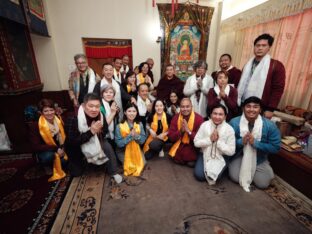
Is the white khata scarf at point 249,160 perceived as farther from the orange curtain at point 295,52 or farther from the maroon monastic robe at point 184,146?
the orange curtain at point 295,52

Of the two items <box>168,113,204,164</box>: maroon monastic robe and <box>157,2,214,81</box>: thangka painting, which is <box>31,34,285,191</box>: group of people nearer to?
<box>168,113,204,164</box>: maroon monastic robe

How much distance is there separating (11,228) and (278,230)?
8.65 feet

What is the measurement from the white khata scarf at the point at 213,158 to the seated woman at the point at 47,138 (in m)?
2.06

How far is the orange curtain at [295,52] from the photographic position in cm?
268

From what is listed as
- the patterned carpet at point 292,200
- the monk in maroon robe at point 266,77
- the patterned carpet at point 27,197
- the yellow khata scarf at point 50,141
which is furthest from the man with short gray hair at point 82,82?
the patterned carpet at point 292,200

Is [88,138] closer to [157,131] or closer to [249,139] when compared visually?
[157,131]

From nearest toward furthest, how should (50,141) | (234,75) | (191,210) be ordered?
(191,210) → (50,141) → (234,75)

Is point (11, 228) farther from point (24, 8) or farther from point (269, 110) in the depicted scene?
point (24, 8)

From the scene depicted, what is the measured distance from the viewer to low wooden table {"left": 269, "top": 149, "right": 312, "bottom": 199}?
1.87 meters

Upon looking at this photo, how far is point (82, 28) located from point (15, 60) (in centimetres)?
209

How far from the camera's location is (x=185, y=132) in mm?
2436

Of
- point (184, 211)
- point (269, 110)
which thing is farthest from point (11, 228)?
point (269, 110)

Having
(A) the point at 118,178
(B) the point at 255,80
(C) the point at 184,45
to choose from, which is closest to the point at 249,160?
(B) the point at 255,80

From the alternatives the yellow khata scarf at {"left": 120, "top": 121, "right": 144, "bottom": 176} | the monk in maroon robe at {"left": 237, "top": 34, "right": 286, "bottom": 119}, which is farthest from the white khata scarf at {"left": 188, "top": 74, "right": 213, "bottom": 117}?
the yellow khata scarf at {"left": 120, "top": 121, "right": 144, "bottom": 176}
